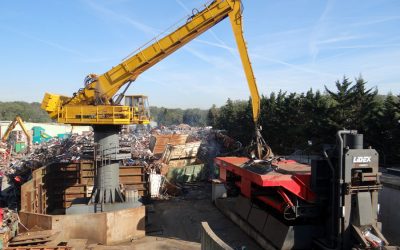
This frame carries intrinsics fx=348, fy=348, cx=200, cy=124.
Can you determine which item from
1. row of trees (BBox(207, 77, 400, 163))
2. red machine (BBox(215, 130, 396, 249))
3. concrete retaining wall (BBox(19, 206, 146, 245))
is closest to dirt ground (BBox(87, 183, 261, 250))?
concrete retaining wall (BBox(19, 206, 146, 245))

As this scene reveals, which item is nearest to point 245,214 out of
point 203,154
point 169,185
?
point 169,185

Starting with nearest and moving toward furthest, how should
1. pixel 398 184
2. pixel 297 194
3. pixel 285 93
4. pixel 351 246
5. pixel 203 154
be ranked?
pixel 351 246 < pixel 297 194 < pixel 398 184 < pixel 203 154 < pixel 285 93

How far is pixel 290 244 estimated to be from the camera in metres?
8.25

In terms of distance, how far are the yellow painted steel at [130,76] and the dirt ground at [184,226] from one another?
3890mm

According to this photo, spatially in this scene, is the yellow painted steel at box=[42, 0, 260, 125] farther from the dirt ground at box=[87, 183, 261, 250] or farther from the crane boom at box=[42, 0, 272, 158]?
the dirt ground at box=[87, 183, 261, 250]

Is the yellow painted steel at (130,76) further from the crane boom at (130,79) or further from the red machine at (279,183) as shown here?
the red machine at (279,183)

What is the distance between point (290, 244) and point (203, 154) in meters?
A: 14.0

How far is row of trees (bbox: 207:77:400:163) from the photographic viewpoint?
54.3ft

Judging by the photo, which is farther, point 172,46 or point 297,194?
point 172,46

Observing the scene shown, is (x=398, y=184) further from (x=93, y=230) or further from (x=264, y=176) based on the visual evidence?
(x=93, y=230)

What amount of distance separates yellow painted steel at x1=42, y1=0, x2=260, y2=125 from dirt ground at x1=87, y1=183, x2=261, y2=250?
12.8 feet

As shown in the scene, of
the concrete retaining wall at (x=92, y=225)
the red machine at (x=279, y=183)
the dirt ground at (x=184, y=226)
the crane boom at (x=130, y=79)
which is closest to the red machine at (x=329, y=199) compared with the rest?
the red machine at (x=279, y=183)

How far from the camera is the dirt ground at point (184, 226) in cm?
1053

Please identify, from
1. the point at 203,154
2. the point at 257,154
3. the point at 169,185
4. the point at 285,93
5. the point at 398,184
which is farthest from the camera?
the point at 285,93
